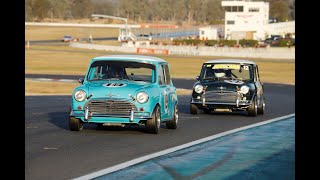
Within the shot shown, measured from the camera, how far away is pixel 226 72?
23.9m

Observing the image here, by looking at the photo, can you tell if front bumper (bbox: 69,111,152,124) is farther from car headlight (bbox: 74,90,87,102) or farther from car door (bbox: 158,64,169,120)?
car door (bbox: 158,64,169,120)

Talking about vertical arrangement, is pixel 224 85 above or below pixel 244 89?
above

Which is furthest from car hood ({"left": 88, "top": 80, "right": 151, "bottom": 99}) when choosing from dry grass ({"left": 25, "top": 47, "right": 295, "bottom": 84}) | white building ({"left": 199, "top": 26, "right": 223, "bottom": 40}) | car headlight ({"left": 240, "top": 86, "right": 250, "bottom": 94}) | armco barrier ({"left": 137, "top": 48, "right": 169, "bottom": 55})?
white building ({"left": 199, "top": 26, "right": 223, "bottom": 40})

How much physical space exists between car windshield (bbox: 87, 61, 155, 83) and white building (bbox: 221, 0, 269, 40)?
381 feet

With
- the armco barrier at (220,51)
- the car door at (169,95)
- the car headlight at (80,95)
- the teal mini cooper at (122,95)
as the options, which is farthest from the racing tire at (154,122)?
the armco barrier at (220,51)

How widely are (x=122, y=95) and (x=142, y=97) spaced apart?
0.40m

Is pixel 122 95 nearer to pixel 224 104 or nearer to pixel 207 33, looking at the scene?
pixel 224 104

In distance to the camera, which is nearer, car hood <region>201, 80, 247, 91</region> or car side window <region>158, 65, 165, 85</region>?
car side window <region>158, 65, 165, 85</region>

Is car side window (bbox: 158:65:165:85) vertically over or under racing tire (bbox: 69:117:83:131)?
over

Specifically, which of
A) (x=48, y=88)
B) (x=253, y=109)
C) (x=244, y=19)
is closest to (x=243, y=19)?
(x=244, y=19)

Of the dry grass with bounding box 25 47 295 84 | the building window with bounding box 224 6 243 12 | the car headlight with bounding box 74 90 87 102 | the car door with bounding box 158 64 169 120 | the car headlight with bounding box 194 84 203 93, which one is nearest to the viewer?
the car headlight with bounding box 74 90 87 102

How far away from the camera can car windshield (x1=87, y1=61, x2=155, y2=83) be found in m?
17.7
